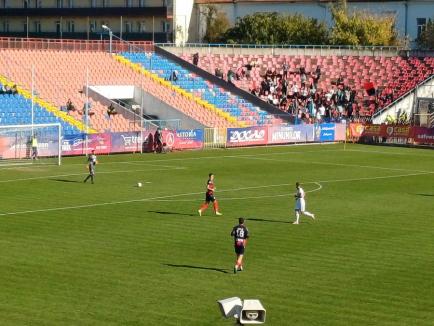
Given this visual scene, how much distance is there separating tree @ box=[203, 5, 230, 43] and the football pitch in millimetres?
64798

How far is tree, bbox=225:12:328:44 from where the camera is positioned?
11594 cm

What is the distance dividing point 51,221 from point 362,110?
199 ft

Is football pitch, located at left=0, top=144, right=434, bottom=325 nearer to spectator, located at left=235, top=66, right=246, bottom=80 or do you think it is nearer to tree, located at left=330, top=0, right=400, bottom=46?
spectator, located at left=235, top=66, right=246, bottom=80

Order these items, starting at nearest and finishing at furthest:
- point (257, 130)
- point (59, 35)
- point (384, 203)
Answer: point (384, 203) → point (257, 130) → point (59, 35)

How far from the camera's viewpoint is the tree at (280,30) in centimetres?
11594

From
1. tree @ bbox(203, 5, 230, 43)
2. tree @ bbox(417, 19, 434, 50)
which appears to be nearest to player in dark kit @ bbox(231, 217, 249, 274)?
tree @ bbox(417, 19, 434, 50)

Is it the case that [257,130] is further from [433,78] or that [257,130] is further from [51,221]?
[51,221]

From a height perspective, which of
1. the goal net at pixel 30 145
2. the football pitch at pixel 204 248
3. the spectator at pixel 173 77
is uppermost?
the spectator at pixel 173 77

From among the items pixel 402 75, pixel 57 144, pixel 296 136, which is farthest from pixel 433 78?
pixel 57 144

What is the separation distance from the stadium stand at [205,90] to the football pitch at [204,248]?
27.5 metres

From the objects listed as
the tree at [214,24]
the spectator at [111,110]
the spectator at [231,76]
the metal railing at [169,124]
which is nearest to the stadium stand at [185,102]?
the metal railing at [169,124]

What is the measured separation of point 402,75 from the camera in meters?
99.3

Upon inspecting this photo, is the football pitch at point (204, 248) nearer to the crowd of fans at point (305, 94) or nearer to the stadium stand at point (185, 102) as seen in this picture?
the stadium stand at point (185, 102)

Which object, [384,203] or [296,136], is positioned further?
[296,136]
